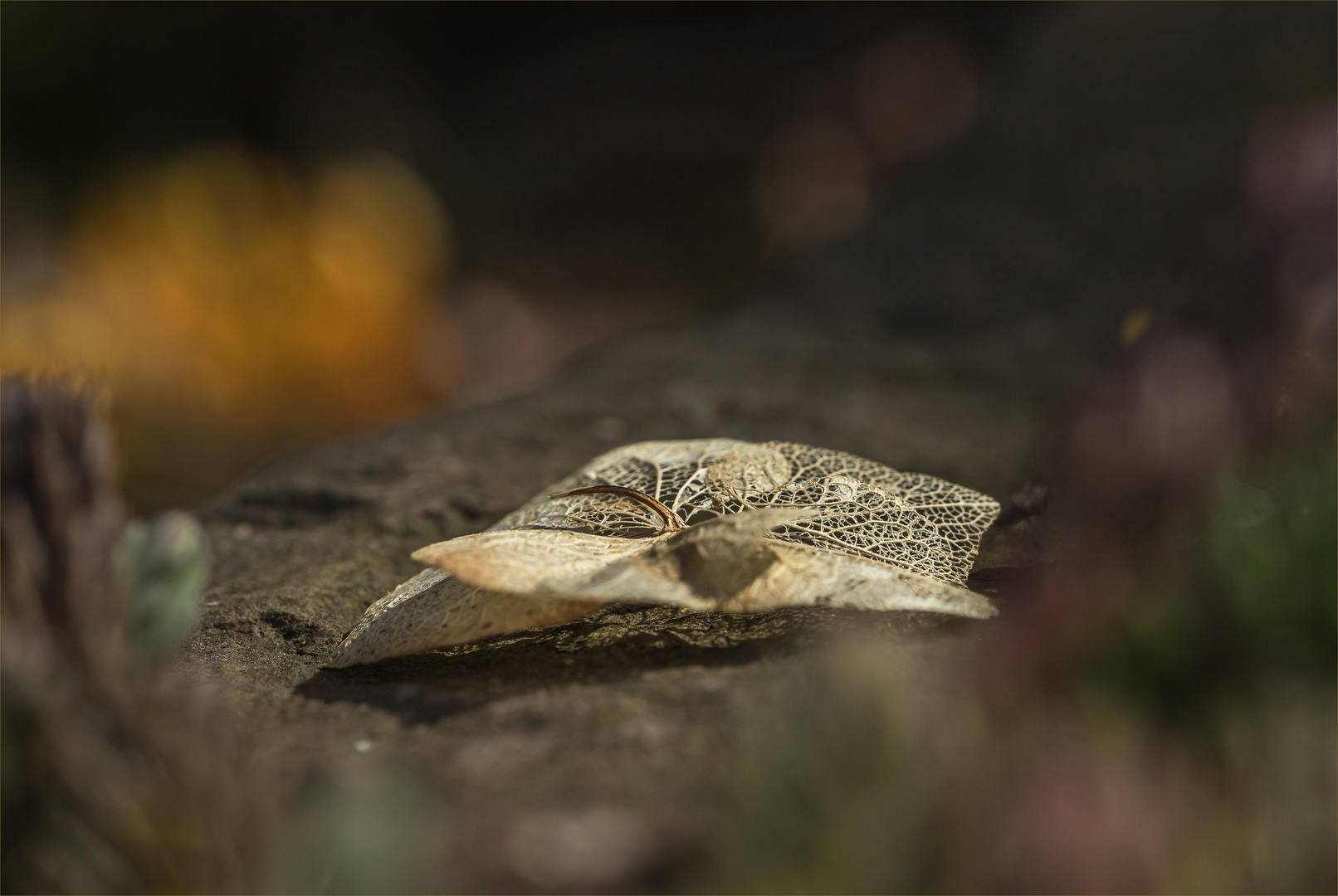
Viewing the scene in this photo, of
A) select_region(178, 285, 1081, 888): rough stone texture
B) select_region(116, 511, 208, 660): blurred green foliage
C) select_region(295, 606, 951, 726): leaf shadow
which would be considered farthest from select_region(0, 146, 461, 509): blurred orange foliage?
select_region(116, 511, 208, 660): blurred green foliage

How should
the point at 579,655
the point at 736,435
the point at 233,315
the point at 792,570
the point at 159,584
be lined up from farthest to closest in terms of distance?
1. the point at 233,315
2. the point at 736,435
3. the point at 579,655
4. the point at 792,570
5. the point at 159,584

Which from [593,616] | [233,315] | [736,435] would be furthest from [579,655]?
[233,315]

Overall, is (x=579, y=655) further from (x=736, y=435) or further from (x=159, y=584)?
(x=736, y=435)

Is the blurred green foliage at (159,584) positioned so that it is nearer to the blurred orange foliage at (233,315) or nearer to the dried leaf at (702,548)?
the dried leaf at (702,548)

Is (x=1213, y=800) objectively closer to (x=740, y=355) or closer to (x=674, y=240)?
(x=740, y=355)

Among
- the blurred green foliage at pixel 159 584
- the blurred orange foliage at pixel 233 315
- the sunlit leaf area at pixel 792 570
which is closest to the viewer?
the sunlit leaf area at pixel 792 570

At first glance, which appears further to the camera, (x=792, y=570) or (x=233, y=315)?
(x=233, y=315)

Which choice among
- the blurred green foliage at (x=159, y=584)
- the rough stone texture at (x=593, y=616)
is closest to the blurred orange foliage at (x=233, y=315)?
the rough stone texture at (x=593, y=616)
